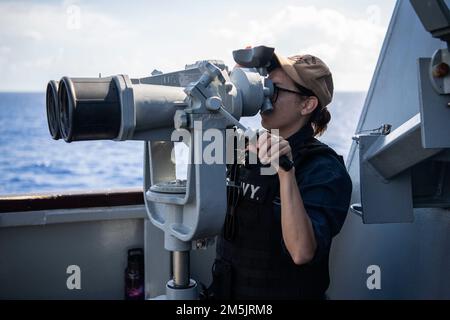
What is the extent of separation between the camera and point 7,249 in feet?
7.45

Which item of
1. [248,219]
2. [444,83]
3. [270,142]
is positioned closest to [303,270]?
[248,219]

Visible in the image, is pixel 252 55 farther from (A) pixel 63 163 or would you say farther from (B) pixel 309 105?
(A) pixel 63 163

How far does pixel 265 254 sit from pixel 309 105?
48cm

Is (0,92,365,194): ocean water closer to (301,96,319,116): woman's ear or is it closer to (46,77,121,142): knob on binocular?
(301,96,319,116): woman's ear

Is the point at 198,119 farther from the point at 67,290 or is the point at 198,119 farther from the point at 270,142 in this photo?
the point at 67,290

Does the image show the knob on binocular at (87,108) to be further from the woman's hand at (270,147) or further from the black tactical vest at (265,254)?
the black tactical vest at (265,254)

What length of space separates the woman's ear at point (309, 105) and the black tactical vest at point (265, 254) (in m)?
0.11

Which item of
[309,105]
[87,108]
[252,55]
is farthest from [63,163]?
[87,108]

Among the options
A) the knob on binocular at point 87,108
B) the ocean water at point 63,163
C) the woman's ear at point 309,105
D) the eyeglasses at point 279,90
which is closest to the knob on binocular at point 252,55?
the eyeglasses at point 279,90

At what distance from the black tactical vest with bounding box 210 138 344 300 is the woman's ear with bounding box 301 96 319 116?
0.11 meters

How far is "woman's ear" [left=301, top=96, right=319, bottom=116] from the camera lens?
165 centimetres

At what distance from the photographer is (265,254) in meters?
1.56

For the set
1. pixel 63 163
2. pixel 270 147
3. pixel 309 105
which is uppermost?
pixel 309 105

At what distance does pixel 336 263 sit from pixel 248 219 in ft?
3.37
